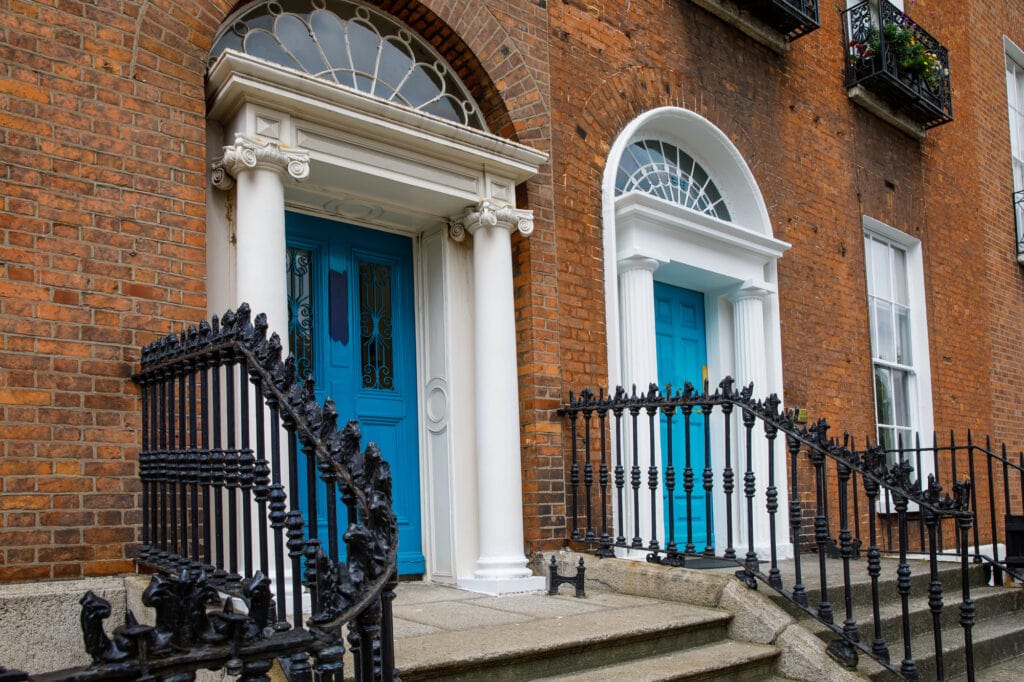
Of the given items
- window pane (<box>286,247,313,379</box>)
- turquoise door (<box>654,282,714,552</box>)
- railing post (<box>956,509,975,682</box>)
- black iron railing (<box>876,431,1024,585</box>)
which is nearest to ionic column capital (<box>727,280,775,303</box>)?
turquoise door (<box>654,282,714,552</box>)

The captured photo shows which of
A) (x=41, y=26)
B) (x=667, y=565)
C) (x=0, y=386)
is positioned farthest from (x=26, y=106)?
(x=667, y=565)

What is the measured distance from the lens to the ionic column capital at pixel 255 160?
4.43 metres

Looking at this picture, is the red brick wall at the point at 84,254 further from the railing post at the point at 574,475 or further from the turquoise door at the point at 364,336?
the railing post at the point at 574,475

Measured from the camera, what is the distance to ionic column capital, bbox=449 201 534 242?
18.0 feet

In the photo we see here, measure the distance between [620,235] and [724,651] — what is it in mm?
3155

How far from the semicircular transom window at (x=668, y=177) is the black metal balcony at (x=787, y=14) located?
1.52m

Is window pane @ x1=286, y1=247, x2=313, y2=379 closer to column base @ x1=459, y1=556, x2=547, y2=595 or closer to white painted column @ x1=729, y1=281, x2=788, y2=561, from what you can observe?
column base @ x1=459, y1=556, x2=547, y2=595

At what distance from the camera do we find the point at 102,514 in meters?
3.82

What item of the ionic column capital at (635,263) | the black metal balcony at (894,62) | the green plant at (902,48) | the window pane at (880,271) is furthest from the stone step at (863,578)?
the green plant at (902,48)

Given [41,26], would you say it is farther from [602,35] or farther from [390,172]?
[602,35]

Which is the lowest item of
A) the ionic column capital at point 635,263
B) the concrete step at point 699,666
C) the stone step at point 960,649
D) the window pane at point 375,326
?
the stone step at point 960,649

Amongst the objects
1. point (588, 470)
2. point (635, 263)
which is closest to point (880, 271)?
point (635, 263)

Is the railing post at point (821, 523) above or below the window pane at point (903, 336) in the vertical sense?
below

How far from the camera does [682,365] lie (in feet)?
24.1
